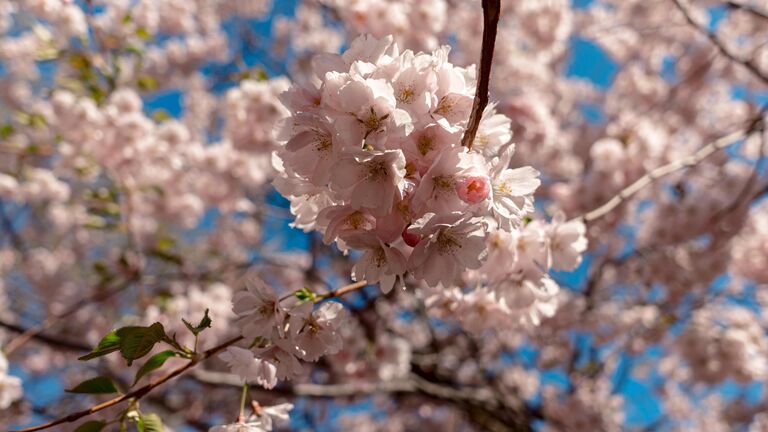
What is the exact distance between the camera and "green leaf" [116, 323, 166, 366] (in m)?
0.95

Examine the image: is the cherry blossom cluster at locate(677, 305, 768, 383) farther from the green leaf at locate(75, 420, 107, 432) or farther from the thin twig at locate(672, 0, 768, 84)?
the green leaf at locate(75, 420, 107, 432)

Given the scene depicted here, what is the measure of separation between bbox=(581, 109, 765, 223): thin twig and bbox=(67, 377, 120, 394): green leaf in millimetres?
1200

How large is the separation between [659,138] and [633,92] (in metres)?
2.87

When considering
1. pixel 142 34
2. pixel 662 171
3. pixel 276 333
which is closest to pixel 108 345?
pixel 276 333

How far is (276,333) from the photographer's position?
1069 millimetres

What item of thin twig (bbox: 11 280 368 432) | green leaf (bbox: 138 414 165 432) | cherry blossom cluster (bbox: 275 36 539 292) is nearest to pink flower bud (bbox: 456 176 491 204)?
cherry blossom cluster (bbox: 275 36 539 292)

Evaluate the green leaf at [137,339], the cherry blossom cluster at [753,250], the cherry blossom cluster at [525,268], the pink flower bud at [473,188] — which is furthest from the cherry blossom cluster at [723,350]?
the green leaf at [137,339]

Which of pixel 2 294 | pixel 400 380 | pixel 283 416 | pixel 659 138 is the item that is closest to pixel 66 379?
pixel 2 294

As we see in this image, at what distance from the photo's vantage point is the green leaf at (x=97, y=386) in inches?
41.6

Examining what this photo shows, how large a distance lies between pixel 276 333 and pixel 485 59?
65cm

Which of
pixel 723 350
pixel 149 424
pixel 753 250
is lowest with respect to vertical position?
pixel 723 350

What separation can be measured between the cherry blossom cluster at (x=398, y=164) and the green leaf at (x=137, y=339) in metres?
0.36

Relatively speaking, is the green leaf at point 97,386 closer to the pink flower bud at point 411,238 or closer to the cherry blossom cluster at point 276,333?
the cherry blossom cluster at point 276,333

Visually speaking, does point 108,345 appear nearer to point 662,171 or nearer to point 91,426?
point 91,426
